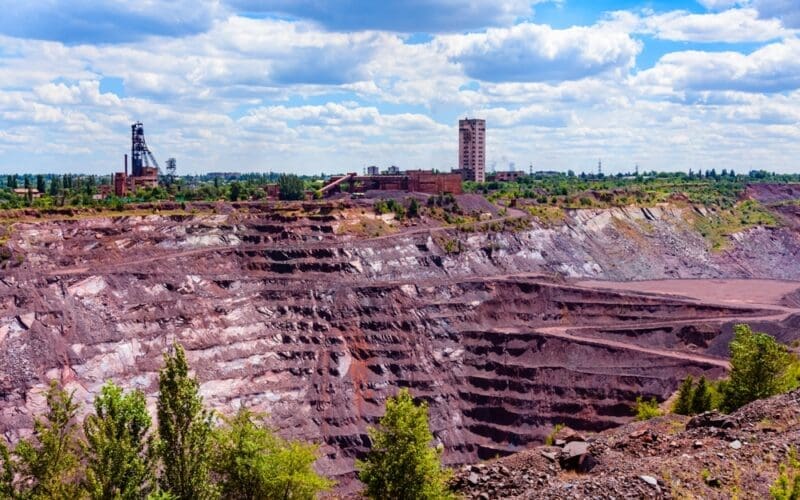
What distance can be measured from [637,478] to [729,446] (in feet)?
15.9

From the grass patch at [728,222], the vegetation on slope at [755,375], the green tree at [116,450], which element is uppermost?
the grass patch at [728,222]

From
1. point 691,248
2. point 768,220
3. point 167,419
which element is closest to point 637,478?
point 167,419

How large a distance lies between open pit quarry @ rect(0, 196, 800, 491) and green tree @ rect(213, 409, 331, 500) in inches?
1183

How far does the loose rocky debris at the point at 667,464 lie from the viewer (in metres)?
21.5

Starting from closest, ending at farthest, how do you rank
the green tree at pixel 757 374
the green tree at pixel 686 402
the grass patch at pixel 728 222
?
1. the green tree at pixel 757 374
2. the green tree at pixel 686 402
3. the grass patch at pixel 728 222

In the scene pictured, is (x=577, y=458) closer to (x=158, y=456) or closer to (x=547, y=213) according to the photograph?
(x=158, y=456)

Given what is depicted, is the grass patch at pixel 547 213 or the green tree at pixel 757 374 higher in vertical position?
the grass patch at pixel 547 213

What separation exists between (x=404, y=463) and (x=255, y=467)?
5648mm

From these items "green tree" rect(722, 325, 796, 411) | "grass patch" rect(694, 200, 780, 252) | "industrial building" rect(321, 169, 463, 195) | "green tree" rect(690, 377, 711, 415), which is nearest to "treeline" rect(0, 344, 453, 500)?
"green tree" rect(722, 325, 796, 411)

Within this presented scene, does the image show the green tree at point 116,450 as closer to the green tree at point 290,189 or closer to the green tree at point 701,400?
the green tree at point 701,400

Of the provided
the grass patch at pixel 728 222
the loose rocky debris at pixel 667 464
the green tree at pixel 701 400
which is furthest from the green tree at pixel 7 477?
the grass patch at pixel 728 222

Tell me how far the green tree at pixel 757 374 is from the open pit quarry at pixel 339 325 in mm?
21423

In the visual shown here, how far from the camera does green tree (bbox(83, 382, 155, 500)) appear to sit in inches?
851

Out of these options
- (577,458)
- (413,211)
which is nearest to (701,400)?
(577,458)
